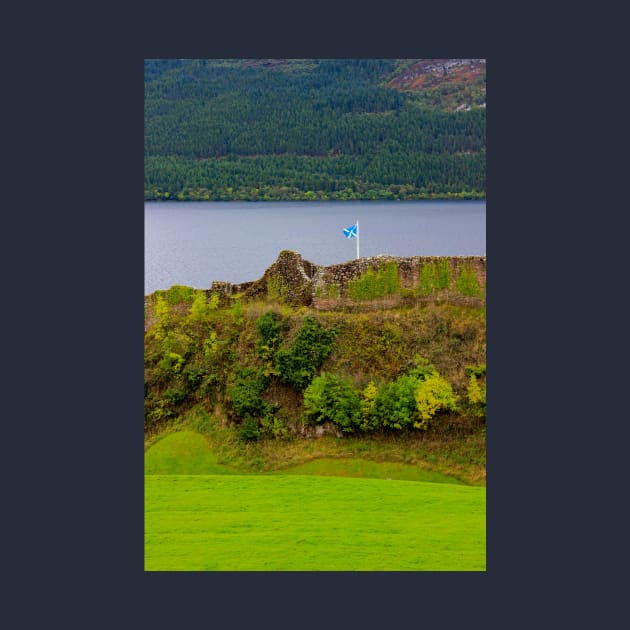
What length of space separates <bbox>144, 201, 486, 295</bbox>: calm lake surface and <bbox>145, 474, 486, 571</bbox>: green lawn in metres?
7.21

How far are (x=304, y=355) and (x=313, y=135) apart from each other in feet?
23.3

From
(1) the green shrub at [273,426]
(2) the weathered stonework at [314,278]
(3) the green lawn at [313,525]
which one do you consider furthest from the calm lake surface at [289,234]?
(3) the green lawn at [313,525]

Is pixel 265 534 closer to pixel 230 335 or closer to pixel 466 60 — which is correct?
pixel 230 335

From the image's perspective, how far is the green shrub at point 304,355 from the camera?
103ft

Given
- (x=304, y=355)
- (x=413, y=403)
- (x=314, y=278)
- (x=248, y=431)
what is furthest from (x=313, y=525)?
(x=314, y=278)

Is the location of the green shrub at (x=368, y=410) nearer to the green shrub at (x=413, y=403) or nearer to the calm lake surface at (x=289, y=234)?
the green shrub at (x=413, y=403)

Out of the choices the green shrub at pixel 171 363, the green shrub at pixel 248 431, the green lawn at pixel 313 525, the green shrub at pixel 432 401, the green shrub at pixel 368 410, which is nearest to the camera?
the green lawn at pixel 313 525

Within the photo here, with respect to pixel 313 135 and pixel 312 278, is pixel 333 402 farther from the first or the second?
pixel 313 135

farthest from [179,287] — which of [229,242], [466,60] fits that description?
[466,60]

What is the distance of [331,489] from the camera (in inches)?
1142

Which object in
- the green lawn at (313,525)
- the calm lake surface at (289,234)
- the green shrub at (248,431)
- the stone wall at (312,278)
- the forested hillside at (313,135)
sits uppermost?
the forested hillside at (313,135)

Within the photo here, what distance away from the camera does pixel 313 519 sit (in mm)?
28297

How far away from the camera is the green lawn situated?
2770 cm

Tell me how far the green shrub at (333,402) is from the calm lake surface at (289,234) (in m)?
4.31
